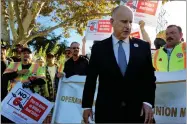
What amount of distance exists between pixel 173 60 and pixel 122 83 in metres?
1.77

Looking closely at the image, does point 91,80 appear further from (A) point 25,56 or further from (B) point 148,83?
(A) point 25,56

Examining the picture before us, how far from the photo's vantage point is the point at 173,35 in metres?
4.71

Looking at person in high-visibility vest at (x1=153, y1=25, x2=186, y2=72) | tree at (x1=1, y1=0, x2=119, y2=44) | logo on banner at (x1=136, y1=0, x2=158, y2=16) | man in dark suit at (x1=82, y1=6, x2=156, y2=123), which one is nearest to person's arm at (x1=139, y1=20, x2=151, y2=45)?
logo on banner at (x1=136, y1=0, x2=158, y2=16)

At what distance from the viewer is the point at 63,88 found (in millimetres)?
6172

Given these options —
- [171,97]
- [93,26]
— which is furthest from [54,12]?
[171,97]

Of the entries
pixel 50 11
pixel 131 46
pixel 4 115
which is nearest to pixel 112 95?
pixel 131 46

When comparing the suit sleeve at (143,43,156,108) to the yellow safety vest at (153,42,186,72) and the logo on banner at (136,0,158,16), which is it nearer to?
A: the yellow safety vest at (153,42,186,72)

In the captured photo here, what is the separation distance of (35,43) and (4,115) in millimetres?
36794

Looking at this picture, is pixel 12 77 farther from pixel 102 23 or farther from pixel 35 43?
pixel 35 43

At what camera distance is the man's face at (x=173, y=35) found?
4699mm

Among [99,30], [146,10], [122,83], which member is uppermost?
[146,10]

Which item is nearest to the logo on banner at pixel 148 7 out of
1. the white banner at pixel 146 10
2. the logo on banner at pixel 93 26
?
the white banner at pixel 146 10

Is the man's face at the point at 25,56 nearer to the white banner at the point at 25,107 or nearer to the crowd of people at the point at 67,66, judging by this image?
the crowd of people at the point at 67,66

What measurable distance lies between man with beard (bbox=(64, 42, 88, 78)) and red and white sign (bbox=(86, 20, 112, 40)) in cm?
205
